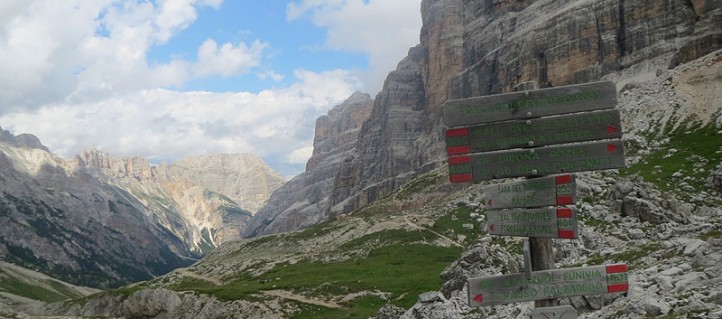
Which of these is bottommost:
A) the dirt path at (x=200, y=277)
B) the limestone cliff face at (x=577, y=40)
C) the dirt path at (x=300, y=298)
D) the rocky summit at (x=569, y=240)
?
the dirt path at (x=200, y=277)

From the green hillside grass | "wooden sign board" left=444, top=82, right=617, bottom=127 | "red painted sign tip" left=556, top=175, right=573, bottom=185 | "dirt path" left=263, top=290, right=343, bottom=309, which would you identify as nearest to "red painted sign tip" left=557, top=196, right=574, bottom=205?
"red painted sign tip" left=556, top=175, right=573, bottom=185

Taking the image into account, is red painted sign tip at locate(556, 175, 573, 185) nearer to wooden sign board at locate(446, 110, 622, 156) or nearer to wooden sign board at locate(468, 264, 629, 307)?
wooden sign board at locate(446, 110, 622, 156)

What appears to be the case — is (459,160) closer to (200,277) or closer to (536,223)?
(536,223)

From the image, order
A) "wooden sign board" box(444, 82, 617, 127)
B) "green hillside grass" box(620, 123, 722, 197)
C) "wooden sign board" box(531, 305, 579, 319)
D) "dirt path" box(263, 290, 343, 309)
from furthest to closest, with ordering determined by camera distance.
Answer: "green hillside grass" box(620, 123, 722, 197), "dirt path" box(263, 290, 343, 309), "wooden sign board" box(444, 82, 617, 127), "wooden sign board" box(531, 305, 579, 319)

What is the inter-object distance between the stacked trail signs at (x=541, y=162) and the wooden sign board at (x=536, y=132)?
0.02 metres

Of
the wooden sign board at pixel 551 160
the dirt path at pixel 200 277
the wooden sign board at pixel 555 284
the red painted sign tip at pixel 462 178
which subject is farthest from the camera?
the dirt path at pixel 200 277

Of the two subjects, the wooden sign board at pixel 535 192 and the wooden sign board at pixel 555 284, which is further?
the wooden sign board at pixel 535 192

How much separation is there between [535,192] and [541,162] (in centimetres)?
64

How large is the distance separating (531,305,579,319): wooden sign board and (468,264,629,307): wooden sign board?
257 millimetres

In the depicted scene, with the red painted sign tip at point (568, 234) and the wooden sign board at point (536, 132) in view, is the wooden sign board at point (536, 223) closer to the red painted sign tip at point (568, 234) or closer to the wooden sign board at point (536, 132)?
the red painted sign tip at point (568, 234)

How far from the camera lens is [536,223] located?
11.1 metres

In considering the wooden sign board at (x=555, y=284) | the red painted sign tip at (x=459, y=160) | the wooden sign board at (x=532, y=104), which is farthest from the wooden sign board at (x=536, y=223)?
the wooden sign board at (x=532, y=104)

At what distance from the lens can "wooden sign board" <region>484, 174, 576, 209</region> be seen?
10898mm

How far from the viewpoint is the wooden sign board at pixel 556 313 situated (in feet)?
34.9
